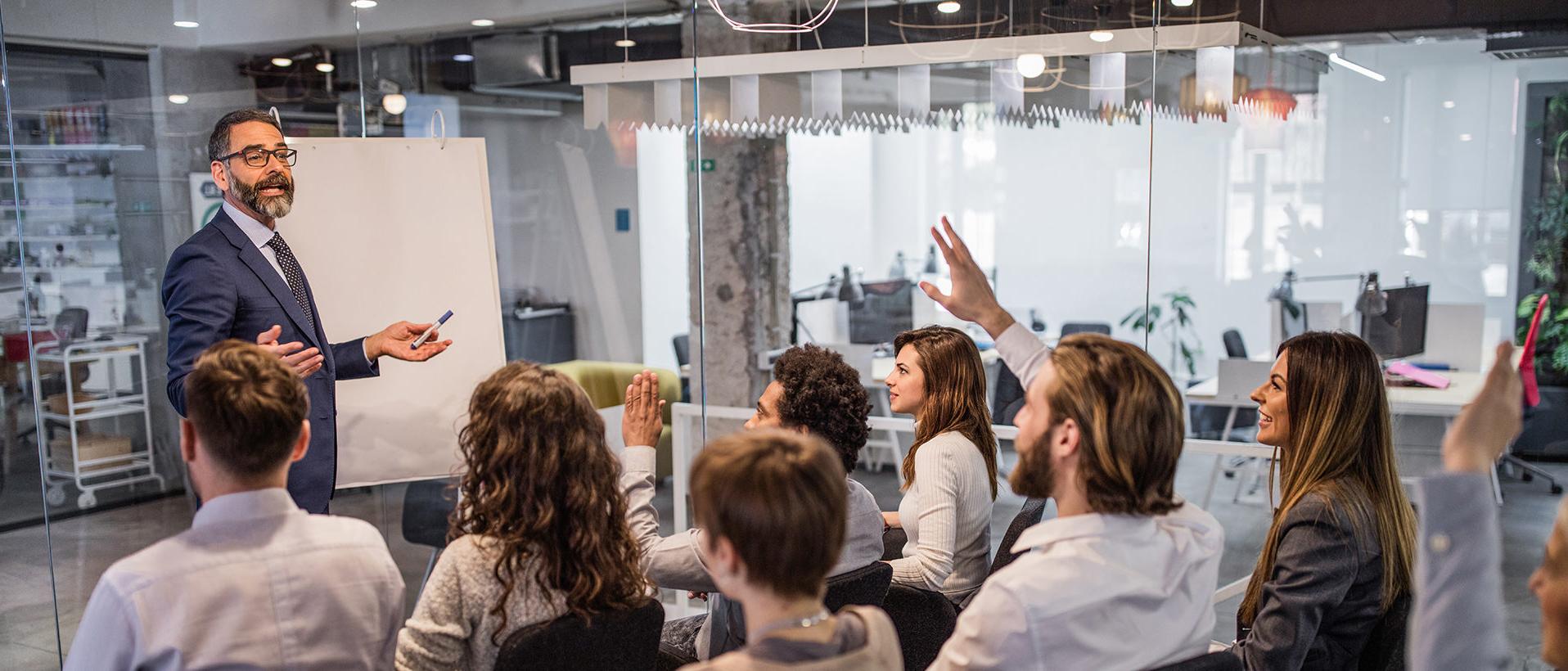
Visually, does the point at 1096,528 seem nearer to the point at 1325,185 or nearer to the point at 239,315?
the point at 239,315

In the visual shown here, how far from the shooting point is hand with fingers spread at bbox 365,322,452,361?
3174mm

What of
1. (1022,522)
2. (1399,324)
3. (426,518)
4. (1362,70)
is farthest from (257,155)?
(1399,324)

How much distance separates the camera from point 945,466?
268 cm

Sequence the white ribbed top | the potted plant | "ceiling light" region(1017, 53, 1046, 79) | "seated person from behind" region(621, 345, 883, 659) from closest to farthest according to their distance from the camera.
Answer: "seated person from behind" region(621, 345, 883, 659)
the white ribbed top
"ceiling light" region(1017, 53, 1046, 79)
the potted plant

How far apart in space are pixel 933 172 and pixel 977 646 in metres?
7.76

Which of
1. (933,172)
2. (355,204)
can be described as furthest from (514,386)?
(933,172)

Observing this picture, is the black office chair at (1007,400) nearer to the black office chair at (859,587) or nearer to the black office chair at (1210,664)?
the black office chair at (859,587)

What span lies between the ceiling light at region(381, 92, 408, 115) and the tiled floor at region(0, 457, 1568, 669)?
4.83 ft

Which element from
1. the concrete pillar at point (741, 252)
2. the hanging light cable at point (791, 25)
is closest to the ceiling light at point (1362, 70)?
the hanging light cable at point (791, 25)

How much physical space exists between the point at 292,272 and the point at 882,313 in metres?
3.38

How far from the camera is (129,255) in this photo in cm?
389

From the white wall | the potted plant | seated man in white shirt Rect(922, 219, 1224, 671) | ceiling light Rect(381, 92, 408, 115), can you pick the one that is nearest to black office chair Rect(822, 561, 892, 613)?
seated man in white shirt Rect(922, 219, 1224, 671)

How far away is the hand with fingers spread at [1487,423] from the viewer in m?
1.37

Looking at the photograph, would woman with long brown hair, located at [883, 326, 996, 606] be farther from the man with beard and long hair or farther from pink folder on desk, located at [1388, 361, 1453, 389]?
pink folder on desk, located at [1388, 361, 1453, 389]
